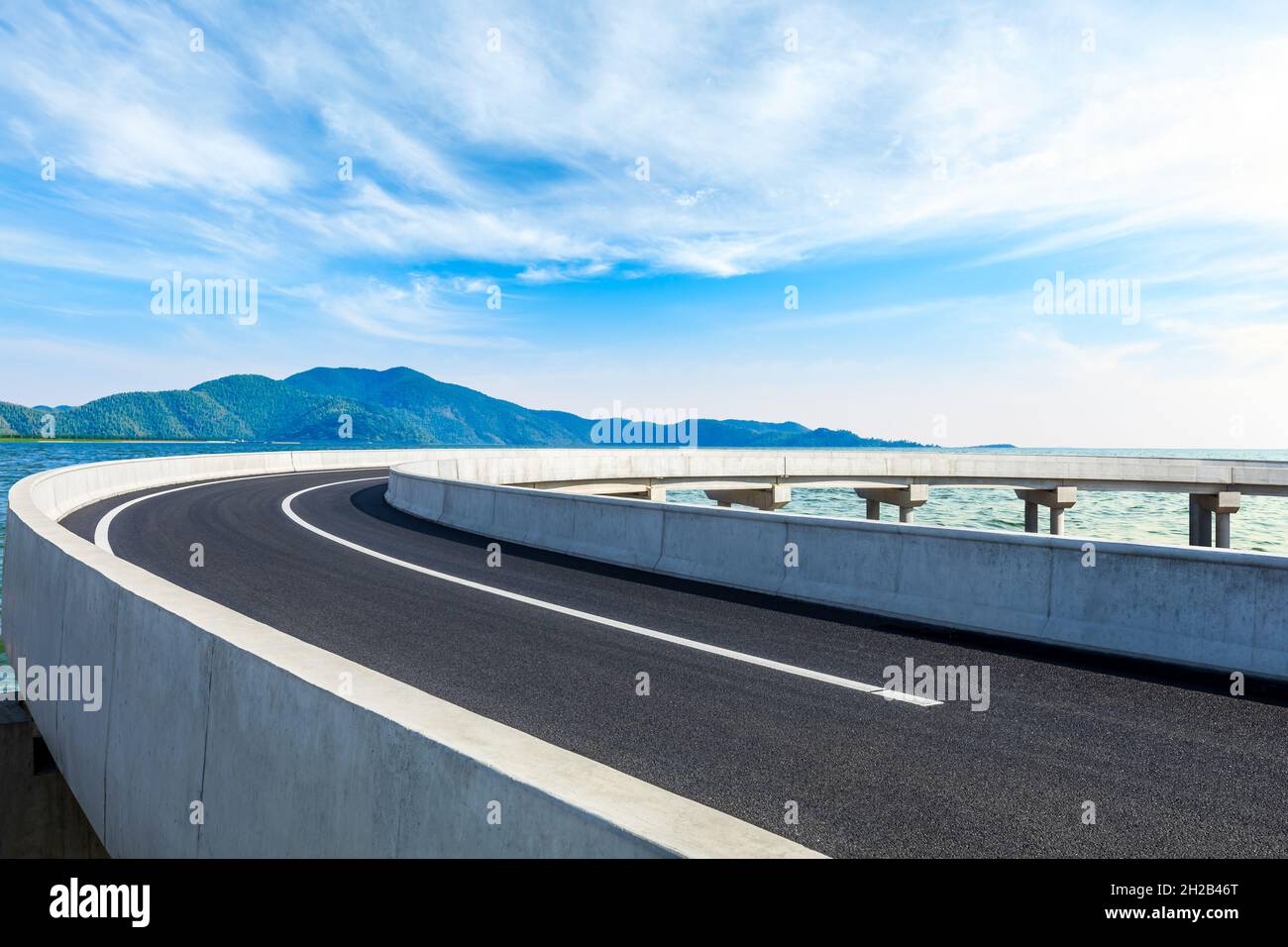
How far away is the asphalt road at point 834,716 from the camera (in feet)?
14.0

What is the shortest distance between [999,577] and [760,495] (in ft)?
98.7

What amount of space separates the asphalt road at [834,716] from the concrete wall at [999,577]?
371mm

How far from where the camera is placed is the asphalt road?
14.0 feet

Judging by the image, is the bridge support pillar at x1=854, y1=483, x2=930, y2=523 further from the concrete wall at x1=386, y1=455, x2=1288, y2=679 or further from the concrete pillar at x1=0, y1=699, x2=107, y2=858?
the concrete pillar at x1=0, y1=699, x2=107, y2=858

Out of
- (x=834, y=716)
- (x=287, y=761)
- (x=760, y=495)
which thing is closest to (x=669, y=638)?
(x=834, y=716)

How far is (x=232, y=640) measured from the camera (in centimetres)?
450

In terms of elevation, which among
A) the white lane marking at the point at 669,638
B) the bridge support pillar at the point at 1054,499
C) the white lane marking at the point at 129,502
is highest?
the white lane marking at the point at 129,502

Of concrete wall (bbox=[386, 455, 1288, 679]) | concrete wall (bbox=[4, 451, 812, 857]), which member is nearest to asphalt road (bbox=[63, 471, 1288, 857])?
concrete wall (bbox=[386, 455, 1288, 679])

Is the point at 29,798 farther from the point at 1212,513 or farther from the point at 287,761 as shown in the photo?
the point at 1212,513

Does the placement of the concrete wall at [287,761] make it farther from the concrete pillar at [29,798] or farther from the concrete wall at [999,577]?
the concrete wall at [999,577]

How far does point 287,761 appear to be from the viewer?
13.0ft

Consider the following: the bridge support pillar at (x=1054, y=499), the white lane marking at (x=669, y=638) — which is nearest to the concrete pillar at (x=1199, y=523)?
the bridge support pillar at (x=1054, y=499)

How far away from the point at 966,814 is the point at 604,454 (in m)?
30.1
